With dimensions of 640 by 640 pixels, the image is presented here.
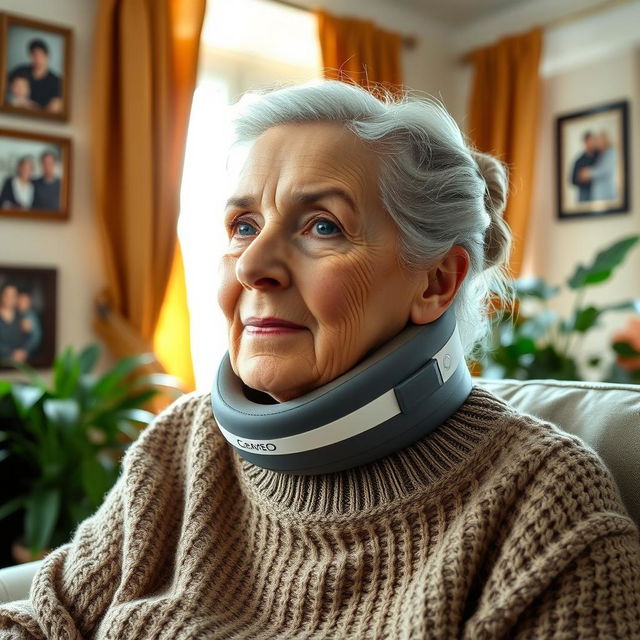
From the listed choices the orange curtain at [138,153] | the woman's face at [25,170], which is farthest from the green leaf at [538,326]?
the woman's face at [25,170]

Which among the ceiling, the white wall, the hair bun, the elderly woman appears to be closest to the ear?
the elderly woman

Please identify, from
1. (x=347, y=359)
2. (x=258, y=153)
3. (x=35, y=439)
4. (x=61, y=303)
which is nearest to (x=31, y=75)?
(x=61, y=303)

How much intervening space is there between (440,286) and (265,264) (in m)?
0.26

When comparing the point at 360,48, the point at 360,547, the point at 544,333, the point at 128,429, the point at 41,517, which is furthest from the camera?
the point at 360,48

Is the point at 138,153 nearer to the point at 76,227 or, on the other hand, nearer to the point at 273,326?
the point at 76,227

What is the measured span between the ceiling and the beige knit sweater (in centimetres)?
368

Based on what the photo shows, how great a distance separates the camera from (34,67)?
9.88ft

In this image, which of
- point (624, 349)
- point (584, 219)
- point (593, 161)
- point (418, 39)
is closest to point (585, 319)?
point (624, 349)

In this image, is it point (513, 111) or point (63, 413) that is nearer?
point (63, 413)

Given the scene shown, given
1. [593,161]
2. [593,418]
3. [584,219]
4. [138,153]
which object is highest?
[593,161]

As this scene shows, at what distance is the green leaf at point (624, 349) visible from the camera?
2.92m

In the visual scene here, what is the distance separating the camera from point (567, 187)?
4098 mm

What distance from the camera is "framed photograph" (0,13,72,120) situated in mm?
2943

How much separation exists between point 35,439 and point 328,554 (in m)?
1.89
